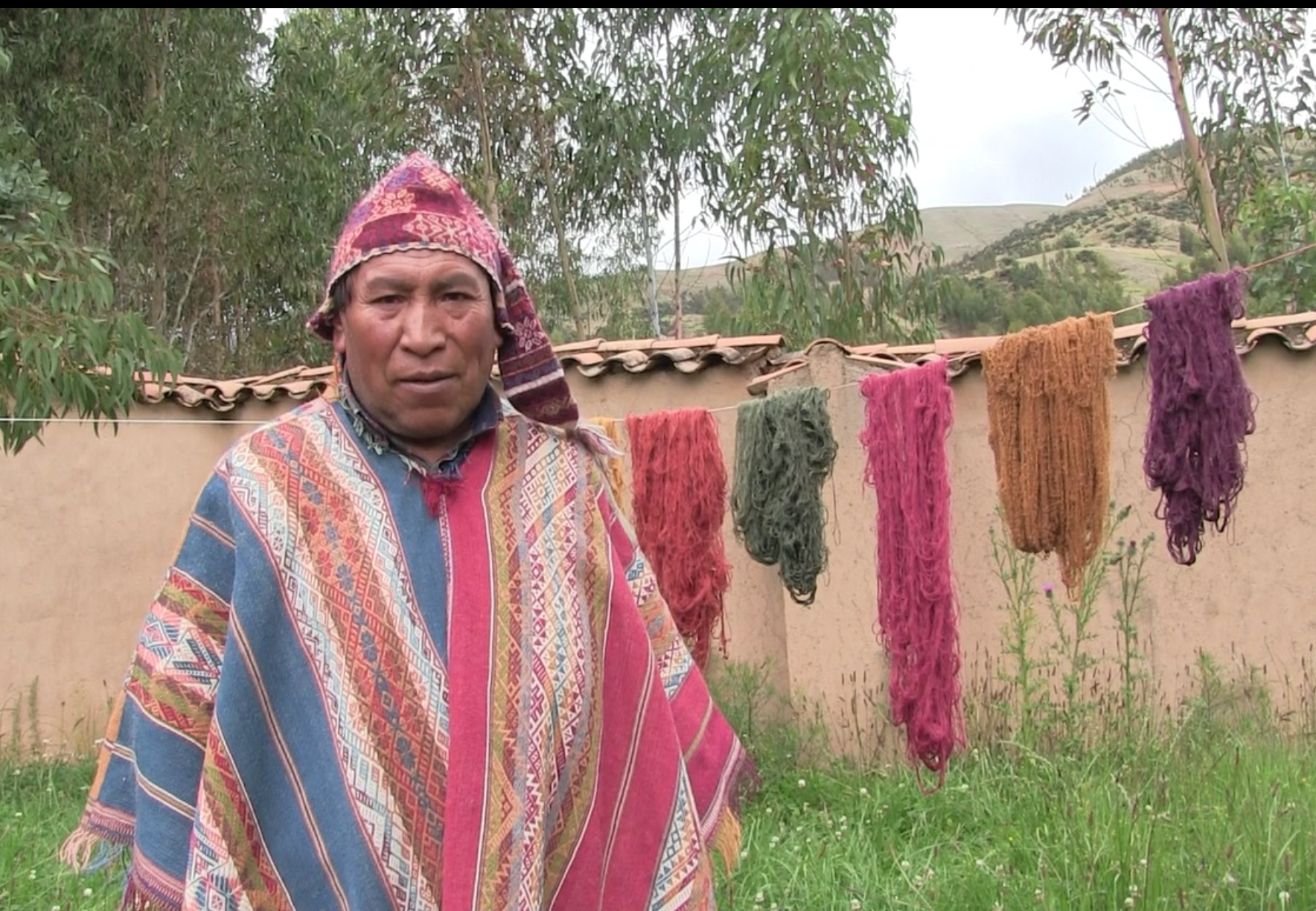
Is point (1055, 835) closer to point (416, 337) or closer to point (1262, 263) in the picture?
point (1262, 263)

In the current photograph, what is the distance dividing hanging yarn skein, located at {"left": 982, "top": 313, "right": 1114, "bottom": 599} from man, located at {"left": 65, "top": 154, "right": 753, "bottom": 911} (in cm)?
215

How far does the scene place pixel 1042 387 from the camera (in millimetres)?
3793

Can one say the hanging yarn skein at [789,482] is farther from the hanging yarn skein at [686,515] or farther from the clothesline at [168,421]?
the clothesline at [168,421]

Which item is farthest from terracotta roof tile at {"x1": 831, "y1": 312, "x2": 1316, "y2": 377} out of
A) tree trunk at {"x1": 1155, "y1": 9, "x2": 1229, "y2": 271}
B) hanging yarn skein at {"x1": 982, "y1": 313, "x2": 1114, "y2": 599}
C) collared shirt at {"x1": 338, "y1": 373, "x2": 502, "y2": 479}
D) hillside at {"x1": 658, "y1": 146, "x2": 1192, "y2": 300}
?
hillside at {"x1": 658, "y1": 146, "x2": 1192, "y2": 300}

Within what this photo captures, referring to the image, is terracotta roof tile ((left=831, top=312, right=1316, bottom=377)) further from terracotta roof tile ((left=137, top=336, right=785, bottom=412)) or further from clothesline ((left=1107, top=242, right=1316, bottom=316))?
clothesline ((left=1107, top=242, right=1316, bottom=316))

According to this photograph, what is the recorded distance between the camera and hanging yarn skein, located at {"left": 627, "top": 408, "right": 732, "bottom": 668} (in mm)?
4586

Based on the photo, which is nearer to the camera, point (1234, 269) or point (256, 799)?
point (256, 799)

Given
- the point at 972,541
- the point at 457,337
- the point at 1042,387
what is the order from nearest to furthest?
the point at 457,337 → the point at 1042,387 → the point at 972,541

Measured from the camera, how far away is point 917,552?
Answer: 12.9 ft

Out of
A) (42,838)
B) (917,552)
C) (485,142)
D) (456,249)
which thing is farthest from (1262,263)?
(485,142)

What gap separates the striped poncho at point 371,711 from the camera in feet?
5.37

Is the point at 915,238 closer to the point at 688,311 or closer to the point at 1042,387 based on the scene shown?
the point at 1042,387

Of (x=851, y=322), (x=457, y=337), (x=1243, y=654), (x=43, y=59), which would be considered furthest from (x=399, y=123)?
(x=457, y=337)

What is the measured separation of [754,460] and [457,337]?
2749 mm
